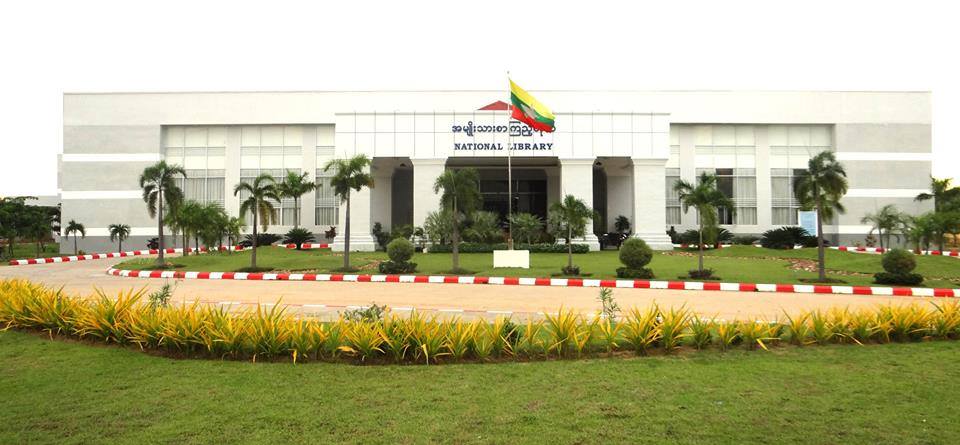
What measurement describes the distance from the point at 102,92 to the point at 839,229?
2207 inches

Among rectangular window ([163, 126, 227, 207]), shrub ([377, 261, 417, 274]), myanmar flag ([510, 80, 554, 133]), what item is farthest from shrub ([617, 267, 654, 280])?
rectangular window ([163, 126, 227, 207])

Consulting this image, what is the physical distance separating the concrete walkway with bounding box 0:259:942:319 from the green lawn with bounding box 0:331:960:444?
4.65 metres

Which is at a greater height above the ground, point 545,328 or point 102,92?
point 102,92

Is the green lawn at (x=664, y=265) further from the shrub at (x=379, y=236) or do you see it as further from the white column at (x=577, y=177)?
the shrub at (x=379, y=236)

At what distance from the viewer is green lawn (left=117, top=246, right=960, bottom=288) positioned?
19.5 m

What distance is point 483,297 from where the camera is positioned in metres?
14.2

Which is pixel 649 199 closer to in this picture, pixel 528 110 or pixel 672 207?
pixel 672 207

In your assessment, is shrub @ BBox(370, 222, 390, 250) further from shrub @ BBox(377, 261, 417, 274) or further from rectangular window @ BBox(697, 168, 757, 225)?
rectangular window @ BBox(697, 168, 757, 225)

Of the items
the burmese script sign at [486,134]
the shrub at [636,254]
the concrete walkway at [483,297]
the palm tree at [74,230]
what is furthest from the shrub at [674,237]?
the palm tree at [74,230]

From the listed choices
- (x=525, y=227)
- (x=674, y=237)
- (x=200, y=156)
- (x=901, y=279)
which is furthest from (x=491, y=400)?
(x=200, y=156)

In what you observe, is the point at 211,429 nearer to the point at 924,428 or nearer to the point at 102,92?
the point at 924,428

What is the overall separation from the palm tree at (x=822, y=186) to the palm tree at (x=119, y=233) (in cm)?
4107

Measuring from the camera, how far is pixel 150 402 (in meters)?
4.92

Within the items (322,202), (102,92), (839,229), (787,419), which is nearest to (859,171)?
(839,229)
